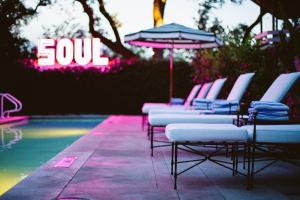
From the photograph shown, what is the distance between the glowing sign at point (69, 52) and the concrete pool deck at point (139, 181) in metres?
10.7

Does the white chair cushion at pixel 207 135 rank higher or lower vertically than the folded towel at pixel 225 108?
lower

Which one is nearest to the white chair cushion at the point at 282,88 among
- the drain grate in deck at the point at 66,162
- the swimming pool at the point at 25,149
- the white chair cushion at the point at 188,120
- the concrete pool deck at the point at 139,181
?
the white chair cushion at the point at 188,120

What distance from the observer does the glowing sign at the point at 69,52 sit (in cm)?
1608

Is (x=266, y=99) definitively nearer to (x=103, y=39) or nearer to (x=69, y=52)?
(x=69, y=52)

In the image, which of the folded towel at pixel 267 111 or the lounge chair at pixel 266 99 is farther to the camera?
the lounge chair at pixel 266 99

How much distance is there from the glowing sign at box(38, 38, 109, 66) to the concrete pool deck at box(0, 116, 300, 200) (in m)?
10.7

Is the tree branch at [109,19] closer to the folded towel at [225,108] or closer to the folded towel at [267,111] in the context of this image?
the folded towel at [225,108]

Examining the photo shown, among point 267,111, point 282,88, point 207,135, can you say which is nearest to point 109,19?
point 282,88

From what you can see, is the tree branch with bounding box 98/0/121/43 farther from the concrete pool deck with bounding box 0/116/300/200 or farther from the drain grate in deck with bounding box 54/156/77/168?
the drain grate in deck with bounding box 54/156/77/168

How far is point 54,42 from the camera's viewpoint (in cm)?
1633

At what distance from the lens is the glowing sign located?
16078 mm

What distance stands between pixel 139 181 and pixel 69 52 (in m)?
12.8

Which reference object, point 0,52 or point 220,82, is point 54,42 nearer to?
point 0,52

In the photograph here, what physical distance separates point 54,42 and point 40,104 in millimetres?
2533
